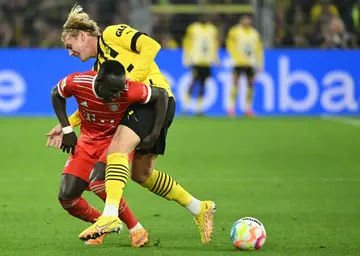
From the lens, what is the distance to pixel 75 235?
794 centimetres

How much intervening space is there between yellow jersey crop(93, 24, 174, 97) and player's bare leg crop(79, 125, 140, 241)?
627mm

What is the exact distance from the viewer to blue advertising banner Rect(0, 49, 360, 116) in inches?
878

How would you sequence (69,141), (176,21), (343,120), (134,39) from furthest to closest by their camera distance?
(176,21)
(343,120)
(134,39)
(69,141)

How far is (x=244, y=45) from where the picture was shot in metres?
23.0

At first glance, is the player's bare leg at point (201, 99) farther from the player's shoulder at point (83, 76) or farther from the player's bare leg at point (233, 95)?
the player's shoulder at point (83, 76)

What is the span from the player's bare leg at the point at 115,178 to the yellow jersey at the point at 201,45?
1545 centimetres

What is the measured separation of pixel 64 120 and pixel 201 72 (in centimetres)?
1520

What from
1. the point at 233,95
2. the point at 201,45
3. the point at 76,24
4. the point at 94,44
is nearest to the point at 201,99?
the point at 233,95

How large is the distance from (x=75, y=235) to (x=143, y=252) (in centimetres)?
107

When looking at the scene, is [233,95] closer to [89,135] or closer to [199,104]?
[199,104]

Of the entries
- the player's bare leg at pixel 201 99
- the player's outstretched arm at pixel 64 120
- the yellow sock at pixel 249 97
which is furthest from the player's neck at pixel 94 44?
the yellow sock at pixel 249 97

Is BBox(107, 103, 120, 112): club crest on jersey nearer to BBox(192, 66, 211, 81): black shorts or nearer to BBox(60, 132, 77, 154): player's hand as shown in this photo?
BBox(60, 132, 77, 154): player's hand

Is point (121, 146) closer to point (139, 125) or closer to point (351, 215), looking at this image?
point (139, 125)

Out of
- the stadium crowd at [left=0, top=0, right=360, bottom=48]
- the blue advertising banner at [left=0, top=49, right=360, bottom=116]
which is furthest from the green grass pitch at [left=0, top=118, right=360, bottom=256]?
the stadium crowd at [left=0, top=0, right=360, bottom=48]
